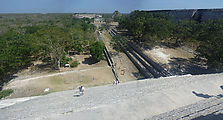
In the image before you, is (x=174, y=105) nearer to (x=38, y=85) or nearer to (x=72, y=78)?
(x=72, y=78)

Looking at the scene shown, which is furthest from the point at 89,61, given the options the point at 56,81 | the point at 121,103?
the point at 121,103

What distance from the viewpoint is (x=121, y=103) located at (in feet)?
22.6

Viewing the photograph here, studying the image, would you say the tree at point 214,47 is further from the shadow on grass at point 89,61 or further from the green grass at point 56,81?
the green grass at point 56,81

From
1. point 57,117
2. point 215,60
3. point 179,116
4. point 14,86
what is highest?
point 215,60

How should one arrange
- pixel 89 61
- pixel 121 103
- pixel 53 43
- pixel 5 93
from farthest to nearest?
1. pixel 89 61
2. pixel 53 43
3. pixel 5 93
4. pixel 121 103

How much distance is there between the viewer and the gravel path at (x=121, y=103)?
6.11 metres

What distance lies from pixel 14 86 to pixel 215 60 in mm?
21962

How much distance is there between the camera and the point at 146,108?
6.45 metres

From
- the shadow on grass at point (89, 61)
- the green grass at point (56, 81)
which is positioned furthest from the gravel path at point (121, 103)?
the shadow on grass at point (89, 61)

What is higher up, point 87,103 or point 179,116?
point 179,116

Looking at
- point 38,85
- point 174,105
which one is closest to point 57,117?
point 174,105

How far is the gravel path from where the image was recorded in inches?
241

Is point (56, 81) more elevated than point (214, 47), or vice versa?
point (214, 47)

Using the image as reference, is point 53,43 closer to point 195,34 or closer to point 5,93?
point 5,93
